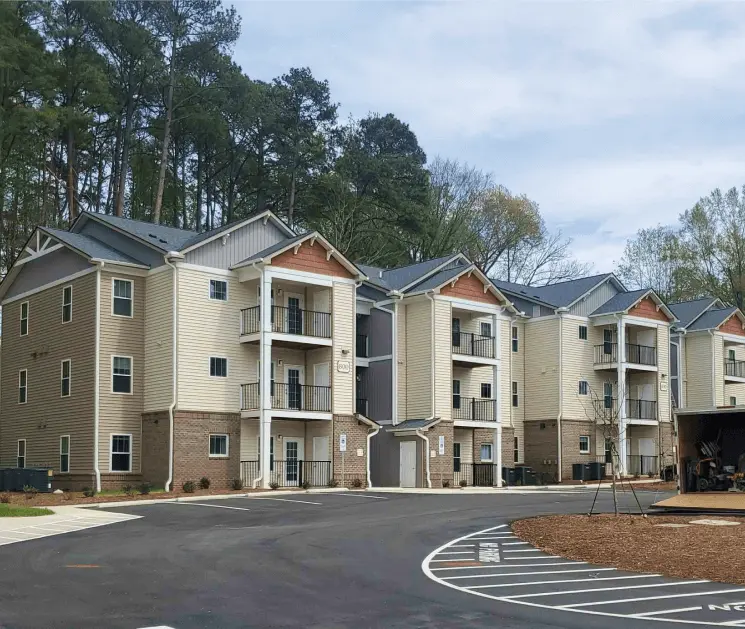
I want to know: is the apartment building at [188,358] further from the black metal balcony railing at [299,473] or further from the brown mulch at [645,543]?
the brown mulch at [645,543]

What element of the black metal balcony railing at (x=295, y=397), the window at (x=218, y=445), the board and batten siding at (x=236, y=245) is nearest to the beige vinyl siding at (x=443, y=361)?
the black metal balcony railing at (x=295, y=397)

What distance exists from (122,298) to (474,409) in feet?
55.4

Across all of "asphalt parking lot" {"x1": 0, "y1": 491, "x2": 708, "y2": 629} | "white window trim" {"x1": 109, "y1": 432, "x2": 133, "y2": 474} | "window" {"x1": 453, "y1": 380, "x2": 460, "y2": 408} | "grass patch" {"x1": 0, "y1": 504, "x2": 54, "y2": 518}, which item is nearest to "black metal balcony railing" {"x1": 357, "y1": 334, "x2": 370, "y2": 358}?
"window" {"x1": 453, "y1": 380, "x2": 460, "y2": 408}

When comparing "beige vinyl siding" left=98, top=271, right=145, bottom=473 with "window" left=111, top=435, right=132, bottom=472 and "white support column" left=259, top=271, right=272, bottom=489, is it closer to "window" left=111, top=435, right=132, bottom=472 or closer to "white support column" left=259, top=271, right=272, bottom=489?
"window" left=111, top=435, right=132, bottom=472

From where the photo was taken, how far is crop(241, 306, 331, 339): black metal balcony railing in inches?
1564

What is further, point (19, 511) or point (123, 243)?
point (123, 243)

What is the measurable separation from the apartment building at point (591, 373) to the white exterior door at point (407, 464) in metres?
9.84

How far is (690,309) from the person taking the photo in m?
63.3

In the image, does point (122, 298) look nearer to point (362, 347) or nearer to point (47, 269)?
point (47, 269)

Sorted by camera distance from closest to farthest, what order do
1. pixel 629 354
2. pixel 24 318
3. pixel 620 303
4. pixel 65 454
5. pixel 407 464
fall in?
pixel 65 454, pixel 24 318, pixel 407 464, pixel 620 303, pixel 629 354

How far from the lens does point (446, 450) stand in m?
44.5

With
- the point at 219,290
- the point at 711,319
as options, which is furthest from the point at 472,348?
the point at 711,319

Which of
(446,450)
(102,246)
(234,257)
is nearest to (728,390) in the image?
(446,450)

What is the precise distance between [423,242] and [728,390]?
20.7 m
